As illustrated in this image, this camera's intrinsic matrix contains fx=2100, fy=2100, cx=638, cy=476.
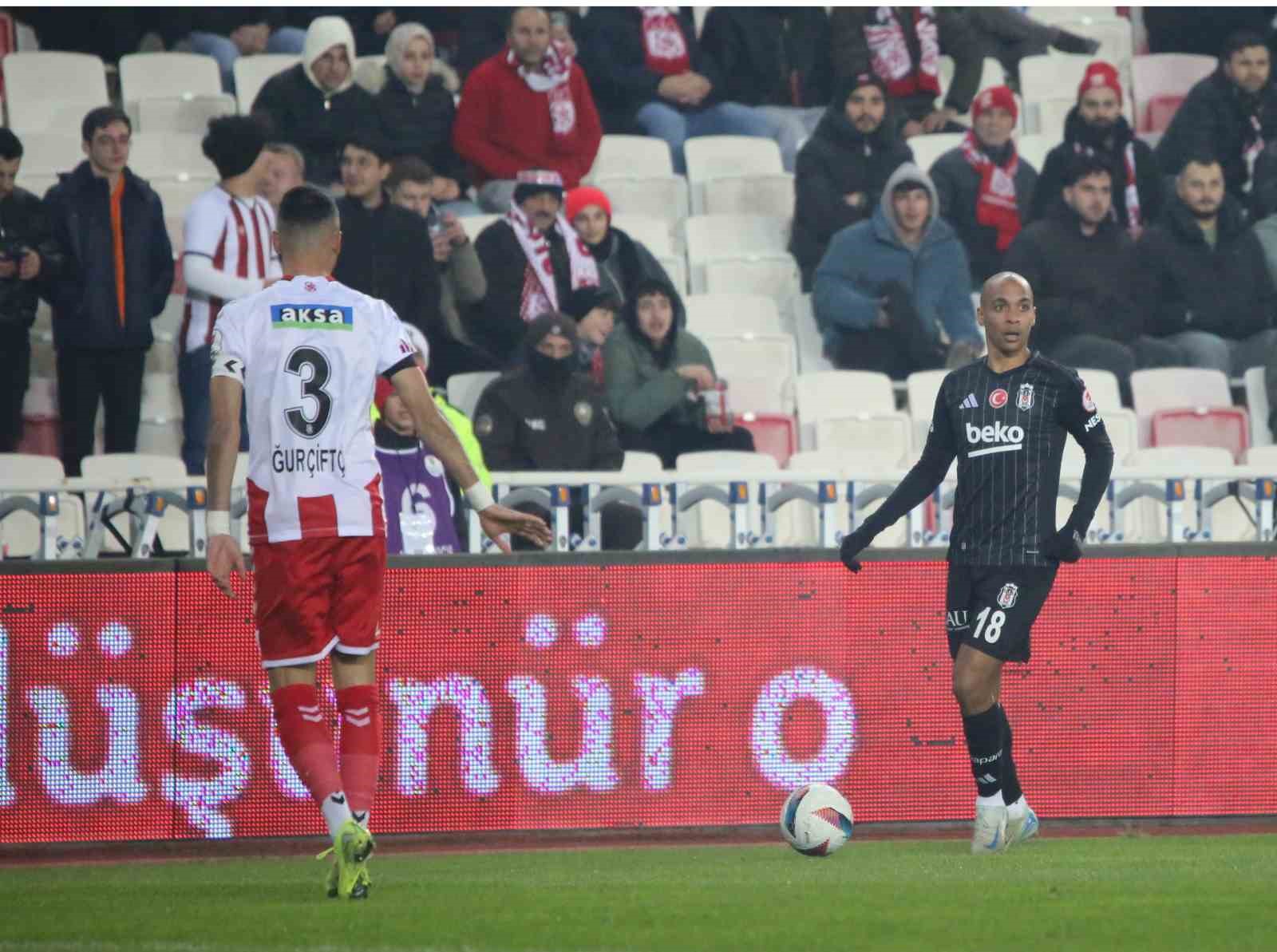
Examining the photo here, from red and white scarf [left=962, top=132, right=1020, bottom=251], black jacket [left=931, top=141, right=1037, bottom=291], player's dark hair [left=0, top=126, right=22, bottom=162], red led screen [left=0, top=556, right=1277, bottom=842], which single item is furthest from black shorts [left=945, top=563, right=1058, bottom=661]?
red and white scarf [left=962, top=132, right=1020, bottom=251]

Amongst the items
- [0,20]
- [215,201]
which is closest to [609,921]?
[215,201]

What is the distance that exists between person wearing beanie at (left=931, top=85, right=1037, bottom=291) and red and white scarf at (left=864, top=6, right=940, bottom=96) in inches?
43.4

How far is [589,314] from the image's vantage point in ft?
39.5

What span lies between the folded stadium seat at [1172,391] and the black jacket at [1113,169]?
1287 millimetres

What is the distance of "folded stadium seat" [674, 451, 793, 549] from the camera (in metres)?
Result: 10.7

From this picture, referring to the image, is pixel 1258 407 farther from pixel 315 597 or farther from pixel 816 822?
pixel 315 597

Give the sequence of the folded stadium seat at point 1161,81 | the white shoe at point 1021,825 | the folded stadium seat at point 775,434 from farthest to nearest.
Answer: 1. the folded stadium seat at point 1161,81
2. the folded stadium seat at point 775,434
3. the white shoe at point 1021,825

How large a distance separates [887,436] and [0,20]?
665 centimetres

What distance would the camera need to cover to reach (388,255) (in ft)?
38.1

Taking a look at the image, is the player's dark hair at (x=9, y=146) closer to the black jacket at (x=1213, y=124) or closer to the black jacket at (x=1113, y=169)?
the black jacket at (x=1113, y=169)

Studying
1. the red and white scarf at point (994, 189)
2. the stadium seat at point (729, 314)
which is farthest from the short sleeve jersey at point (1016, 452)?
the red and white scarf at point (994, 189)

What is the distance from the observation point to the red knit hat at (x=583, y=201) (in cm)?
1250

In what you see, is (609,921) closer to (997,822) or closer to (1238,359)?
(997,822)

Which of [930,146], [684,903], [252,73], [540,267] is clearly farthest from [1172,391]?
[684,903]
